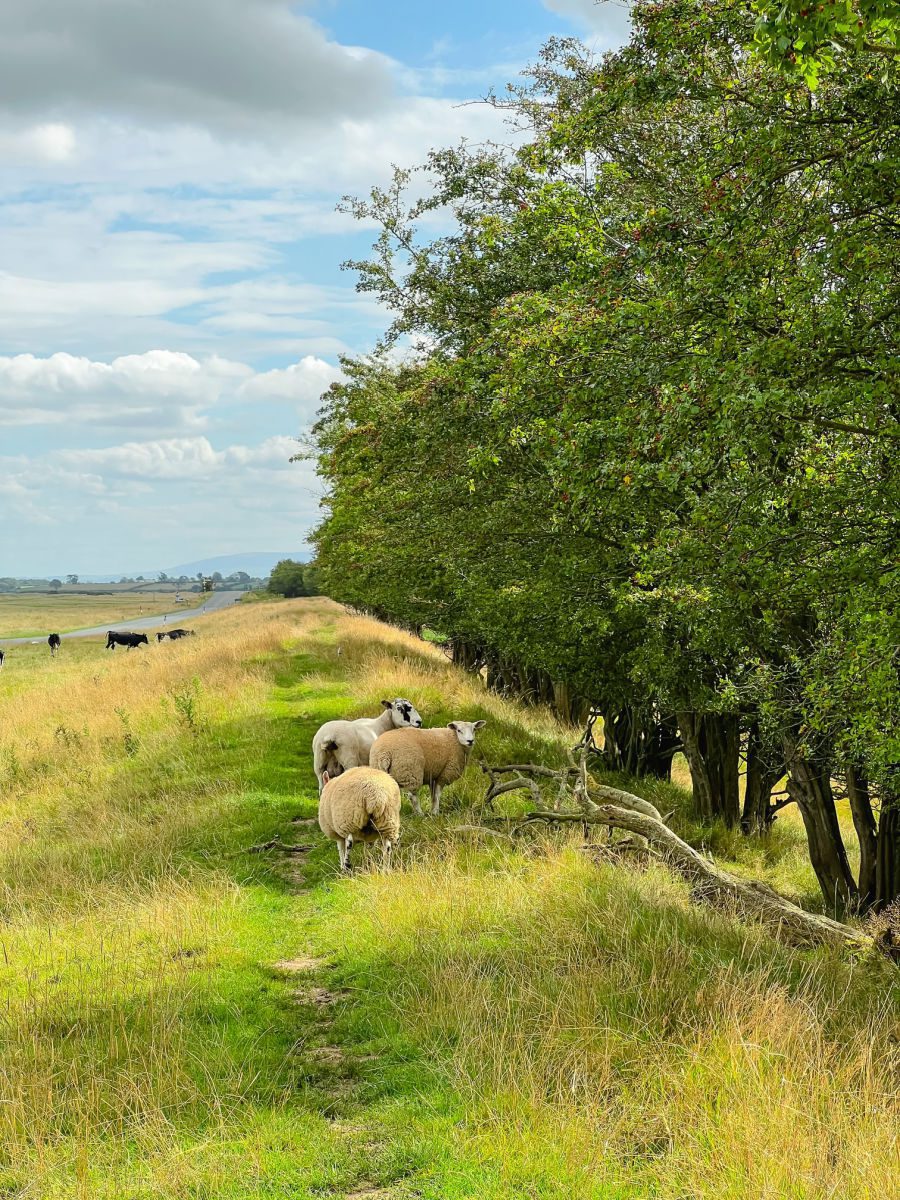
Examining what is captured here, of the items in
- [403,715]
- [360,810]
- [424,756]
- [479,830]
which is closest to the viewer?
[360,810]

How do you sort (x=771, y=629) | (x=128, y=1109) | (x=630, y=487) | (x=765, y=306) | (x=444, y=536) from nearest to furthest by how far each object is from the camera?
(x=128, y=1109) < (x=765, y=306) < (x=630, y=487) < (x=771, y=629) < (x=444, y=536)

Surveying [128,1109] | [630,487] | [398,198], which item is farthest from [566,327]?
[398,198]

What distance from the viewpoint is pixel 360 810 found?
1088 cm

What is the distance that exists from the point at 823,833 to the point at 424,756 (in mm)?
6191

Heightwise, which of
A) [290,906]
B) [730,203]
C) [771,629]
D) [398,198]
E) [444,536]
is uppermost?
[398,198]

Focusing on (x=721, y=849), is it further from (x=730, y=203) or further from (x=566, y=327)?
(x=730, y=203)

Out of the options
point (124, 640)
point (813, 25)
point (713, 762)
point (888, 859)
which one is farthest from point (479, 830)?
point (124, 640)

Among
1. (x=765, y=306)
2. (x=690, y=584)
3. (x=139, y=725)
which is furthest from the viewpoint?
(x=139, y=725)

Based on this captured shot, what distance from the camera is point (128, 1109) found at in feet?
18.9

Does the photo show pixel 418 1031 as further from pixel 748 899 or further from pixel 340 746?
pixel 340 746

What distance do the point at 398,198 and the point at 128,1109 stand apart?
53.8ft

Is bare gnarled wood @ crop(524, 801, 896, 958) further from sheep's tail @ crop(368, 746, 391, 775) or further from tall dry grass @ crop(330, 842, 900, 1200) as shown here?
sheep's tail @ crop(368, 746, 391, 775)

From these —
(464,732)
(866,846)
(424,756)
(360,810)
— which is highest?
(464,732)

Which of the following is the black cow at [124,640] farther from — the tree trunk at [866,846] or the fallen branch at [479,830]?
the tree trunk at [866,846]
